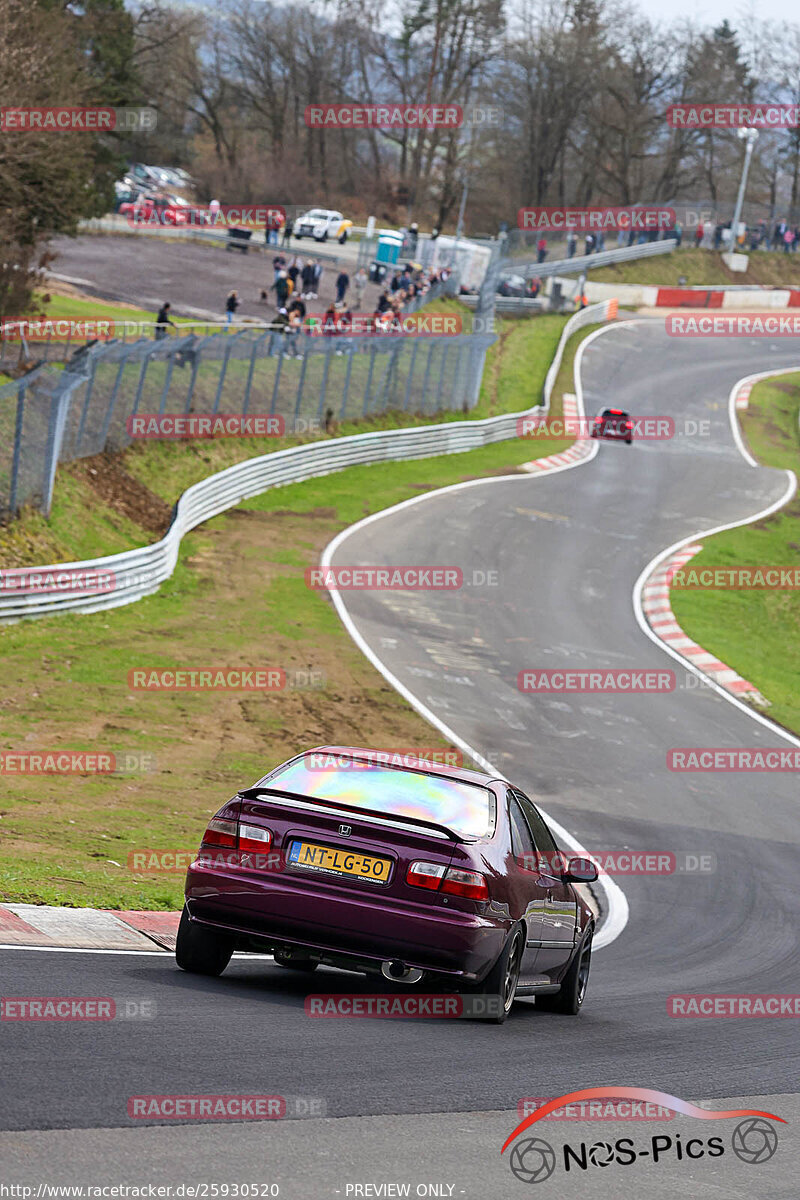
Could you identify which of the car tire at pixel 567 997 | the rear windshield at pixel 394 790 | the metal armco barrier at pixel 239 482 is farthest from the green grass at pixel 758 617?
the rear windshield at pixel 394 790

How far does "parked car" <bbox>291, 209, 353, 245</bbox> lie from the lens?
241 ft

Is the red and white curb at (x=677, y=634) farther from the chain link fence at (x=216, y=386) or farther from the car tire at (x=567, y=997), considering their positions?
the car tire at (x=567, y=997)

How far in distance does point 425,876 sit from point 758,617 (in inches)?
1012

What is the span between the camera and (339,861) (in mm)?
7395

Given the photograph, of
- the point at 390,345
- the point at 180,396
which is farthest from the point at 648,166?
the point at 180,396

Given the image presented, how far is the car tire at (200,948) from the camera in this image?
7727 millimetres

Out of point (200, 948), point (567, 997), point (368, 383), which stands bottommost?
point (567, 997)

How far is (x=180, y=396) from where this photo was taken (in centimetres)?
3231

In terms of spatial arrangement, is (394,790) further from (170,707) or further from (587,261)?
(587,261)

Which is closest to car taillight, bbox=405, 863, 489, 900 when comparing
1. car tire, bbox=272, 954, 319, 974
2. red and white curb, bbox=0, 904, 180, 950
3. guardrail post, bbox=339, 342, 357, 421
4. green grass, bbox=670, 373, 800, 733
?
car tire, bbox=272, 954, 319, 974

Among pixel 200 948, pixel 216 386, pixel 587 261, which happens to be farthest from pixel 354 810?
pixel 587 261

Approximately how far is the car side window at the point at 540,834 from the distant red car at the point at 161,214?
2413 inches

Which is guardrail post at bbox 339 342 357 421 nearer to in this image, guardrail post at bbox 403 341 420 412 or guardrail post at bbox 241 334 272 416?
guardrail post at bbox 403 341 420 412

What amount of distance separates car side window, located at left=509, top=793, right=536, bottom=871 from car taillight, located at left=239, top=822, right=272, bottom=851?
1.37 m
